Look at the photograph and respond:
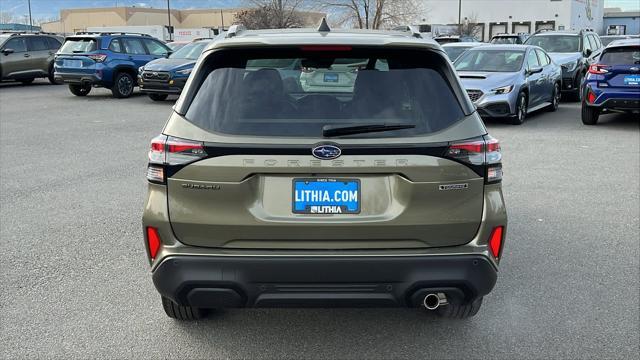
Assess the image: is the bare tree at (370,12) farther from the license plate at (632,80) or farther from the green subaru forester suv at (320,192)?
the green subaru forester suv at (320,192)

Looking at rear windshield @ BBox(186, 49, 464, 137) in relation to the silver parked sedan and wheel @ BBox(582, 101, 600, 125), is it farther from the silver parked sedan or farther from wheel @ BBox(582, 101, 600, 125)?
wheel @ BBox(582, 101, 600, 125)

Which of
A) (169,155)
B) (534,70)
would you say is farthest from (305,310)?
(534,70)

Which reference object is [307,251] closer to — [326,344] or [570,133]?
[326,344]

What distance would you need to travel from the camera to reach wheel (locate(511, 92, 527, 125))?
515 inches

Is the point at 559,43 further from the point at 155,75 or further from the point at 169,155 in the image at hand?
the point at 169,155

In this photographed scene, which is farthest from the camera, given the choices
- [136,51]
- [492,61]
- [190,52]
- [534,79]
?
[136,51]

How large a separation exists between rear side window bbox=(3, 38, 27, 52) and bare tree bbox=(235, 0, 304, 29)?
980 inches

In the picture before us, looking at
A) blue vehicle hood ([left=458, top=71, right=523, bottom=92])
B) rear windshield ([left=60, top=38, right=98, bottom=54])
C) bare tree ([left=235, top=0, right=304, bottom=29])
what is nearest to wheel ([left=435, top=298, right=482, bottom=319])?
blue vehicle hood ([left=458, top=71, right=523, bottom=92])

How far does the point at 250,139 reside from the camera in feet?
10.2

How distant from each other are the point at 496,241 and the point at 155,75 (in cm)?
1562

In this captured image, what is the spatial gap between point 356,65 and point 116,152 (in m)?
7.59

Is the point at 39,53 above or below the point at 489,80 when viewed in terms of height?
above

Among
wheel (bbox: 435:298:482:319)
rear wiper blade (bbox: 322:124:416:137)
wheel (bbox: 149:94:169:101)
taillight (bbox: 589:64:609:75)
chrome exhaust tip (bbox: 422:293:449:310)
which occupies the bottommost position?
wheel (bbox: 149:94:169:101)

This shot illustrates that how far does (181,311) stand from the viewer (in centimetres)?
390
